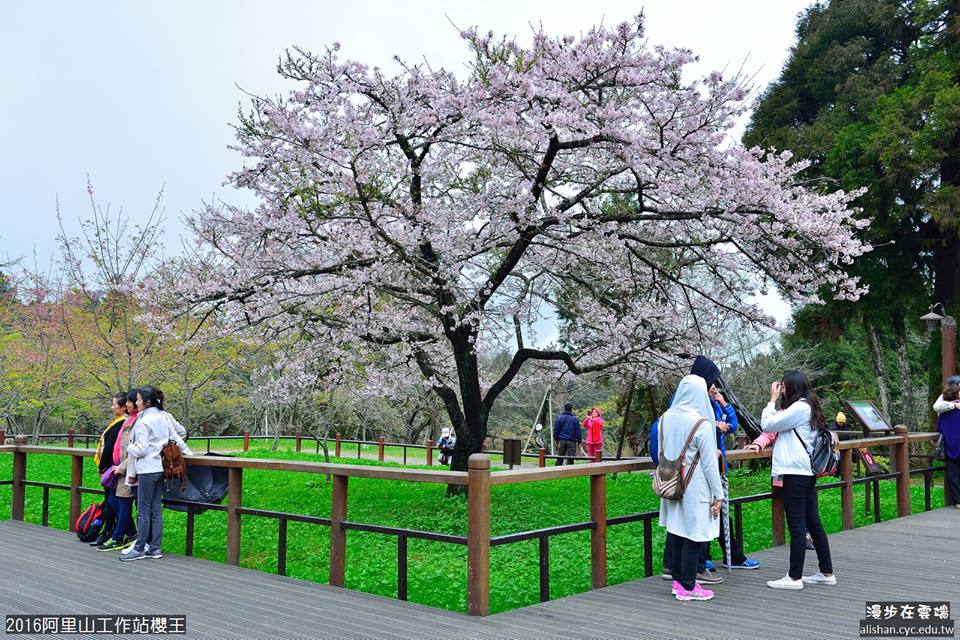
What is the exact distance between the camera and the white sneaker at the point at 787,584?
5.25 meters

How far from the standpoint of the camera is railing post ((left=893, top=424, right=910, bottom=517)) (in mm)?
8891

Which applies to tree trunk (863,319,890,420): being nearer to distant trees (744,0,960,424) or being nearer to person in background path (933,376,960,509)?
distant trees (744,0,960,424)

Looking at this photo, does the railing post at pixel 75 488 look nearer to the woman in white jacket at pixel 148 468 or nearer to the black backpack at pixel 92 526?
the black backpack at pixel 92 526

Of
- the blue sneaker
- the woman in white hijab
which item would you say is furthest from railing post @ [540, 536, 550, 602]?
the blue sneaker

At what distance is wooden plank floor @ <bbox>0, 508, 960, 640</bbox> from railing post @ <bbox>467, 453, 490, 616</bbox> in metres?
0.13

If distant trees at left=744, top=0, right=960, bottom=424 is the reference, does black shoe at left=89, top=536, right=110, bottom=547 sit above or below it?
below

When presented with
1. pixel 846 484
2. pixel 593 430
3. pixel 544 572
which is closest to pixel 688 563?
pixel 544 572

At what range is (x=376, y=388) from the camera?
13.8 metres

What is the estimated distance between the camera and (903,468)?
8.98 m

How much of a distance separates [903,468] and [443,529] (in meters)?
5.40

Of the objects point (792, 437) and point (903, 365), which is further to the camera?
point (903, 365)

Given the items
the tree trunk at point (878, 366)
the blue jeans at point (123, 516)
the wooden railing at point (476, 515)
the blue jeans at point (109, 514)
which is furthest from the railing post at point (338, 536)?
the tree trunk at point (878, 366)

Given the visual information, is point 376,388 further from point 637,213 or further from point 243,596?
point 243,596

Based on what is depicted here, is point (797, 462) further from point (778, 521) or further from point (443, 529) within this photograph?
point (443, 529)
